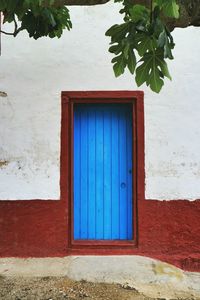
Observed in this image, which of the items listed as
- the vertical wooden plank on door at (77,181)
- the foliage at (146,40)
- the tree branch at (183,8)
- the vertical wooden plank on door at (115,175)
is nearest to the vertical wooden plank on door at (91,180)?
the vertical wooden plank on door at (77,181)

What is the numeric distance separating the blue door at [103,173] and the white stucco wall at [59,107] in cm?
32

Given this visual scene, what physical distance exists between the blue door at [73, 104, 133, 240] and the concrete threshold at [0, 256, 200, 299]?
1.48 feet

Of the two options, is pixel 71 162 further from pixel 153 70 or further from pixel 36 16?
pixel 153 70

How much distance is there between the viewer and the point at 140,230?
5.97 metres

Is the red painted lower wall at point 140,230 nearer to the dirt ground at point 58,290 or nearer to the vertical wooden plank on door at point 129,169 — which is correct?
the vertical wooden plank on door at point 129,169

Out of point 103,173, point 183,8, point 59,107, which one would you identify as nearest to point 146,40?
point 183,8

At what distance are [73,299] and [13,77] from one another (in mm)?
3016

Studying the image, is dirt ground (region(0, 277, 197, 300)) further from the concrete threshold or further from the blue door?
the blue door

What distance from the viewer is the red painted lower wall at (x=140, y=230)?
5957 mm

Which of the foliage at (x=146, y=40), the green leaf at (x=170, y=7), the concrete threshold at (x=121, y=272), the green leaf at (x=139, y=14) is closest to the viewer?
the green leaf at (x=170, y=7)

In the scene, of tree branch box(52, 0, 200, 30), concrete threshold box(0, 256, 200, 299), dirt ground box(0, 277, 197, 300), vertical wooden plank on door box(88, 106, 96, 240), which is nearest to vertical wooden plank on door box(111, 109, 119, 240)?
vertical wooden plank on door box(88, 106, 96, 240)

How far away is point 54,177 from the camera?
237 inches

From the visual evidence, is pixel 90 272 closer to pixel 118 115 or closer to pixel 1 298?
pixel 1 298

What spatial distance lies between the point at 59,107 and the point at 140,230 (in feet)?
6.44
